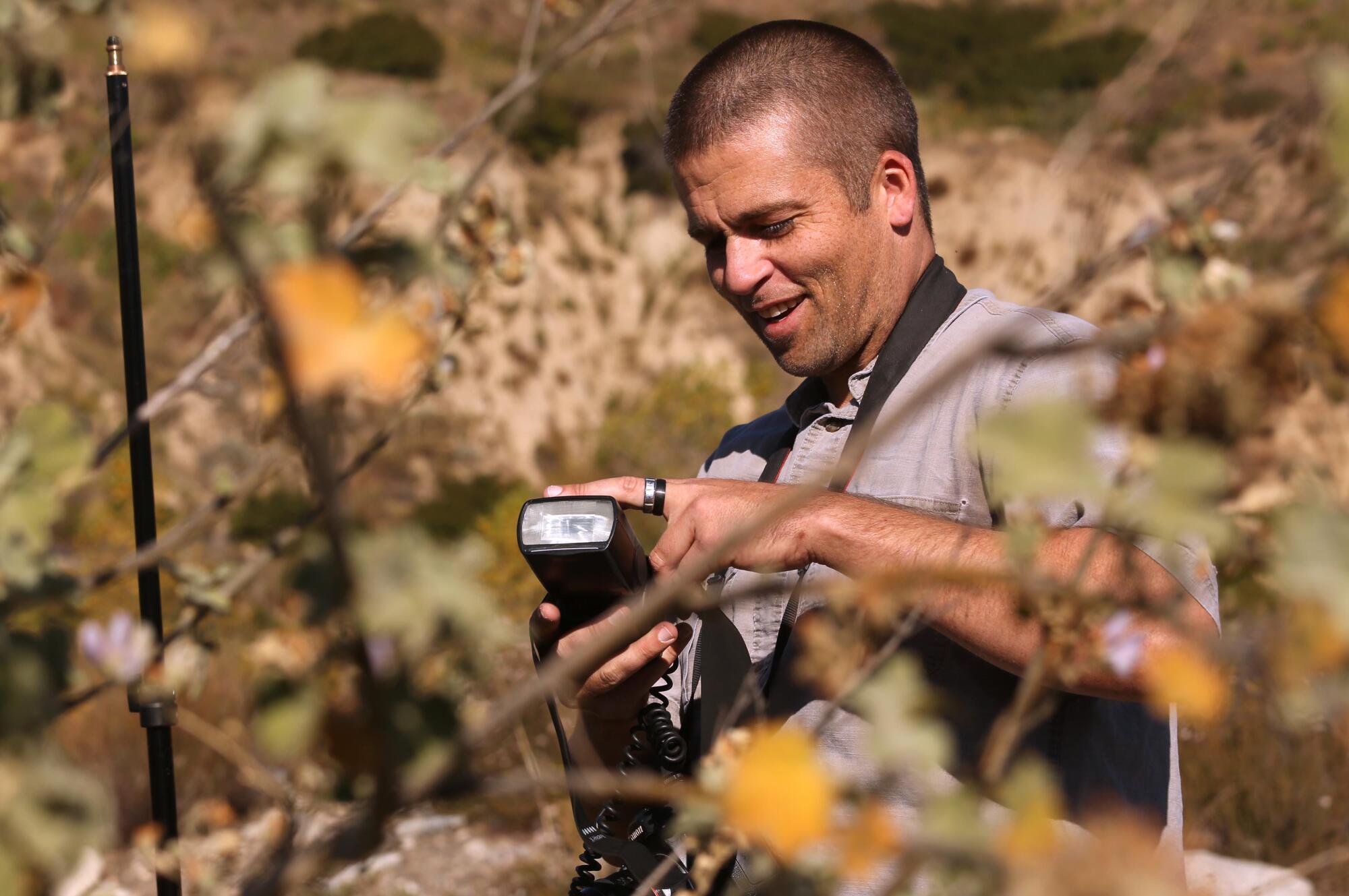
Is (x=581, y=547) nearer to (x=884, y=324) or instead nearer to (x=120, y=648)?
(x=120, y=648)

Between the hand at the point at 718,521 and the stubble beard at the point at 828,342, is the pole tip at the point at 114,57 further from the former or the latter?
the stubble beard at the point at 828,342

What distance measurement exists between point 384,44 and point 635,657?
11.9m

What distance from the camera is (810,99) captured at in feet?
4.70

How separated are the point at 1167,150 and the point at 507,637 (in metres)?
12.6

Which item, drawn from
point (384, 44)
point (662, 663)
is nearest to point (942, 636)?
point (662, 663)

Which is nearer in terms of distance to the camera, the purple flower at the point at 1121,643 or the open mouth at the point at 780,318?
the purple flower at the point at 1121,643

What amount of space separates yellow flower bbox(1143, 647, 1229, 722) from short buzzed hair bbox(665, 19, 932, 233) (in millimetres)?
1184

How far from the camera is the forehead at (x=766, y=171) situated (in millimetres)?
1404

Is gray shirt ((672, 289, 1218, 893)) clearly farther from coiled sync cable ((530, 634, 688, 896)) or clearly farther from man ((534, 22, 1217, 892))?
coiled sync cable ((530, 634, 688, 896))

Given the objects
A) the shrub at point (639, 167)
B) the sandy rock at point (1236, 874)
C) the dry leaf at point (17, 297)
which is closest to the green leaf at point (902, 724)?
the dry leaf at point (17, 297)

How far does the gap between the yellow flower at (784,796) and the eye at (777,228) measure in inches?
47.6

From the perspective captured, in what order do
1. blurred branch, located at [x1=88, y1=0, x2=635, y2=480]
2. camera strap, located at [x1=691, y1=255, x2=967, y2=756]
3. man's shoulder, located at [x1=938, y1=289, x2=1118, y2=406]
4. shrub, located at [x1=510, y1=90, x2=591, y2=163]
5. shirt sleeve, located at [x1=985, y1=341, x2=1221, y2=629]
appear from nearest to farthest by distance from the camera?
blurred branch, located at [x1=88, y1=0, x2=635, y2=480], shirt sleeve, located at [x1=985, y1=341, x2=1221, y2=629], man's shoulder, located at [x1=938, y1=289, x2=1118, y2=406], camera strap, located at [x1=691, y1=255, x2=967, y2=756], shrub, located at [x1=510, y1=90, x2=591, y2=163]

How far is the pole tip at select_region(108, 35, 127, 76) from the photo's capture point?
0.60 meters

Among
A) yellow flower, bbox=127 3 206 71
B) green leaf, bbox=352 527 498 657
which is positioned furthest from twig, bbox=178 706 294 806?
yellow flower, bbox=127 3 206 71
